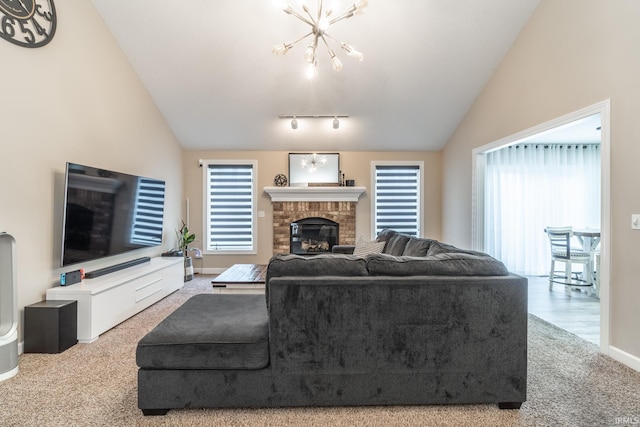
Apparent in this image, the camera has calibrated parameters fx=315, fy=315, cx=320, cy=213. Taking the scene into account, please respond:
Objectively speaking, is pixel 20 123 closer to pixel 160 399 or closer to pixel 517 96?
pixel 160 399

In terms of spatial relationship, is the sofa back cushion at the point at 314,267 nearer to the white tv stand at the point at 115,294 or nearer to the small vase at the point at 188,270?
the white tv stand at the point at 115,294

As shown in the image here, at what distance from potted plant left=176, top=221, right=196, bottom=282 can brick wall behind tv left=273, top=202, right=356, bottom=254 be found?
1.44 m

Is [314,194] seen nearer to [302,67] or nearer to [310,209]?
[310,209]

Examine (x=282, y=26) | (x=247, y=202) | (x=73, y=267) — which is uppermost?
(x=282, y=26)

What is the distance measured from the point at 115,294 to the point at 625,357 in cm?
439

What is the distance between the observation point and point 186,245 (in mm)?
5258

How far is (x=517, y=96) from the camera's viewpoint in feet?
12.3

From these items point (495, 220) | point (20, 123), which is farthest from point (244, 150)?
point (495, 220)

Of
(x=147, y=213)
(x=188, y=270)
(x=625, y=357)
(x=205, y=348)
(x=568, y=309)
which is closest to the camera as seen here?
(x=205, y=348)

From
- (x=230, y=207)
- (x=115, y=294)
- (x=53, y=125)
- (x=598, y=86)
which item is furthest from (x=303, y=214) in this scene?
(x=598, y=86)

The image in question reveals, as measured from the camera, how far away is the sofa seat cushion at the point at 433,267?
72.7 inches

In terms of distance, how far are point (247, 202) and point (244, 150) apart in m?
0.96

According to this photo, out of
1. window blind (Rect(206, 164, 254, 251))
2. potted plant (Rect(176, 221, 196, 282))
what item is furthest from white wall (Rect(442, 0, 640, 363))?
potted plant (Rect(176, 221, 196, 282))

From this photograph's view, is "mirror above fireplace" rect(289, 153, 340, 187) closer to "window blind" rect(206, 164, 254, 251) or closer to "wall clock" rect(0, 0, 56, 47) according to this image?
"window blind" rect(206, 164, 254, 251)
